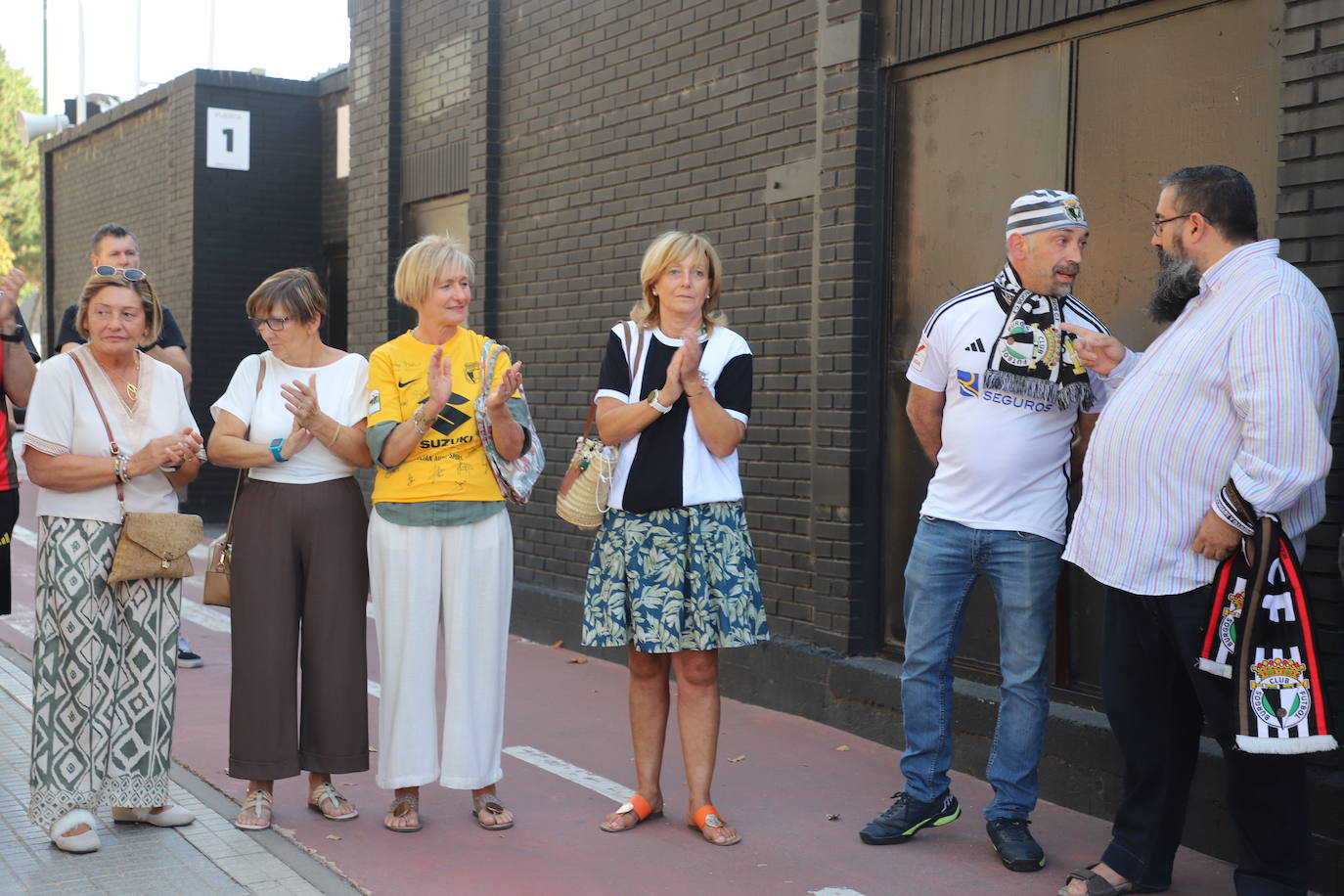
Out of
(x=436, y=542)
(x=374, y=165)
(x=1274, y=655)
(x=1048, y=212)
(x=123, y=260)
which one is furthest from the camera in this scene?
(x=374, y=165)

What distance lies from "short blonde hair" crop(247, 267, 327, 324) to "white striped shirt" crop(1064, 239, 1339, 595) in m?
2.73

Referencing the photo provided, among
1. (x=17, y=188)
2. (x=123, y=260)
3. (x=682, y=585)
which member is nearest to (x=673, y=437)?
(x=682, y=585)

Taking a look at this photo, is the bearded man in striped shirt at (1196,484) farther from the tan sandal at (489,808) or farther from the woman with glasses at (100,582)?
the woman with glasses at (100,582)

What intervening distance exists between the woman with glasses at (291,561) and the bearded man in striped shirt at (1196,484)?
2.53m

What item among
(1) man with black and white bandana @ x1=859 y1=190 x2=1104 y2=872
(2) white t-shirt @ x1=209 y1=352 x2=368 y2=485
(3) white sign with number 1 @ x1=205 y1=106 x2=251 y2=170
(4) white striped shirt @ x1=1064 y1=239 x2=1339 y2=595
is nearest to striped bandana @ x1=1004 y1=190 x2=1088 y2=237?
(1) man with black and white bandana @ x1=859 y1=190 x2=1104 y2=872

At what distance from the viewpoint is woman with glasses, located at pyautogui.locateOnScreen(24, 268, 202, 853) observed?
4.76 m

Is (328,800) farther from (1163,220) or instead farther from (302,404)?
(1163,220)

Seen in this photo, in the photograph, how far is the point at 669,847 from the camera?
191 inches

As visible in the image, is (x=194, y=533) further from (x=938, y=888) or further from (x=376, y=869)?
(x=938, y=888)

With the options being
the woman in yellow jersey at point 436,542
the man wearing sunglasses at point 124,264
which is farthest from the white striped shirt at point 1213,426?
the man wearing sunglasses at point 124,264

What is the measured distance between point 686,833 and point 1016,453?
1.78m

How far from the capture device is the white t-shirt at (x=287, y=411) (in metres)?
4.98

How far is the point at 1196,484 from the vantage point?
397 cm

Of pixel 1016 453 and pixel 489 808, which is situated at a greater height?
pixel 1016 453
